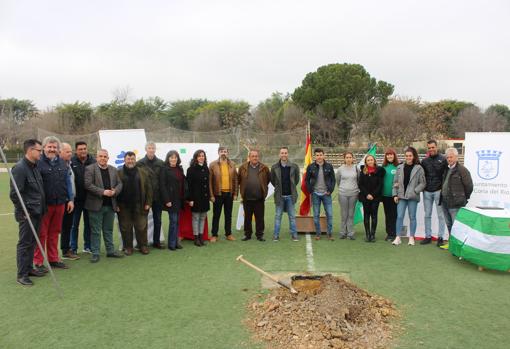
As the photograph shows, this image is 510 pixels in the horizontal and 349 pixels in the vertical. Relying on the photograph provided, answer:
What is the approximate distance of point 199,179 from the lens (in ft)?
24.3

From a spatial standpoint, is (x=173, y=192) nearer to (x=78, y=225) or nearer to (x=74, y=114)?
(x=78, y=225)

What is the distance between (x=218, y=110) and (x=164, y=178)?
1863 inches

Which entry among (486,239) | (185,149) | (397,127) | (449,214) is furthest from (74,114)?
(486,239)

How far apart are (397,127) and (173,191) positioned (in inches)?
1241

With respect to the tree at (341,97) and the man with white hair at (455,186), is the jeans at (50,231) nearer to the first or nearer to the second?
the man with white hair at (455,186)

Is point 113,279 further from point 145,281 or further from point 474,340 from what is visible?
point 474,340

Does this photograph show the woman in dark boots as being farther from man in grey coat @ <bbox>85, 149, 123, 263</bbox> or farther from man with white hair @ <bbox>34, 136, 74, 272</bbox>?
man with white hair @ <bbox>34, 136, 74, 272</bbox>

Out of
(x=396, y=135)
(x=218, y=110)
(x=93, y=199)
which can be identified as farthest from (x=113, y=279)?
(x=218, y=110)

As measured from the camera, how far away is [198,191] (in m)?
7.36

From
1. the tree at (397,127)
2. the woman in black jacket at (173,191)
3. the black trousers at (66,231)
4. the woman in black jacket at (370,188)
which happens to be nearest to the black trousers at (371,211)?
the woman in black jacket at (370,188)

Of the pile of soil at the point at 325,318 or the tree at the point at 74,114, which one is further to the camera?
the tree at the point at 74,114

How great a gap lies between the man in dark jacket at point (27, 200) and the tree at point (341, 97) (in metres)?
32.2

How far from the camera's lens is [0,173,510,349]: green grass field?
12.9 feet

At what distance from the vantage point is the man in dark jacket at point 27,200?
5.35m
